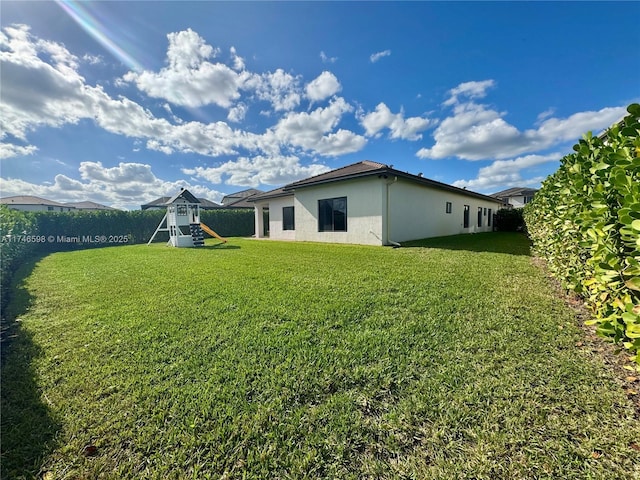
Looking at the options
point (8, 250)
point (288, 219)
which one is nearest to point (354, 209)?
point (288, 219)

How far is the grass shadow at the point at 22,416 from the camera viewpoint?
1679mm

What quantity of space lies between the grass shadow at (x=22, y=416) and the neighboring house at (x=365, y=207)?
10632 millimetres

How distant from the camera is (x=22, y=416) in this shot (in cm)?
204

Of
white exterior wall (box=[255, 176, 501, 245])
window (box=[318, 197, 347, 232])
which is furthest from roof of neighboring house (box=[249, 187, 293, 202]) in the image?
window (box=[318, 197, 347, 232])

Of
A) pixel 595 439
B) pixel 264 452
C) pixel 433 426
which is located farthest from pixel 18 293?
pixel 595 439

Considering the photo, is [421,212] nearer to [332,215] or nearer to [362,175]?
[362,175]

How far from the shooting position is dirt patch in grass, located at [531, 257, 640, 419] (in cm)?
211

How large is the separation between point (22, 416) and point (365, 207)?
11.3 meters

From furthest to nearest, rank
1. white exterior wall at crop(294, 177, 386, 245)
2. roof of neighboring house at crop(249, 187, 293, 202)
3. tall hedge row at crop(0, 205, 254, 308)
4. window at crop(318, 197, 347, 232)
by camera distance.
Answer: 1. roof of neighboring house at crop(249, 187, 293, 202)
2. tall hedge row at crop(0, 205, 254, 308)
3. window at crop(318, 197, 347, 232)
4. white exterior wall at crop(294, 177, 386, 245)

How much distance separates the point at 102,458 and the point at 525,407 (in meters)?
3.00

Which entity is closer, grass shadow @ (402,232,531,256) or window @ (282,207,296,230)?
grass shadow @ (402,232,531,256)

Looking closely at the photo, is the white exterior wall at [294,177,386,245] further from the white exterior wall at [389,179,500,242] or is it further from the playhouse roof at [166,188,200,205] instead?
the playhouse roof at [166,188,200,205]

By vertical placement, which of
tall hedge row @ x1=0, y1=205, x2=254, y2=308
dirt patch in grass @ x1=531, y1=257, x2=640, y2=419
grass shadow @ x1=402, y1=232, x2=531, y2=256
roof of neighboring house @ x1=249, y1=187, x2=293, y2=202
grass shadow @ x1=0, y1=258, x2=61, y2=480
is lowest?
grass shadow @ x1=0, y1=258, x2=61, y2=480

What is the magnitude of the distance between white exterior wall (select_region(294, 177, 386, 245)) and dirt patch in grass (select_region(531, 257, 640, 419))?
789 cm
